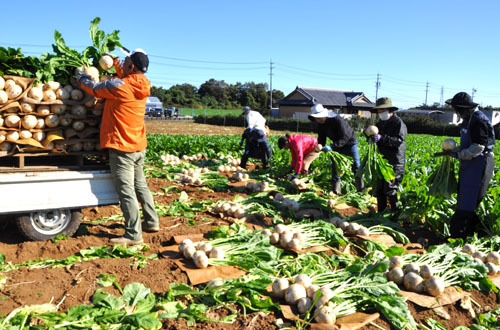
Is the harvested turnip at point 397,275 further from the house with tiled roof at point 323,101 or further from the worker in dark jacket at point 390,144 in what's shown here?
the house with tiled roof at point 323,101

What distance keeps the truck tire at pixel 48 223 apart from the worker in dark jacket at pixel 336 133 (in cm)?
453

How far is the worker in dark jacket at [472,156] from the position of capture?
4980 mm

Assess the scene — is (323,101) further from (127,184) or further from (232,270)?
(232,270)

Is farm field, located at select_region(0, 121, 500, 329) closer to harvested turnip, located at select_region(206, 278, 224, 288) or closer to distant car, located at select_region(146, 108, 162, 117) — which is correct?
harvested turnip, located at select_region(206, 278, 224, 288)

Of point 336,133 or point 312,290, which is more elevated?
point 336,133

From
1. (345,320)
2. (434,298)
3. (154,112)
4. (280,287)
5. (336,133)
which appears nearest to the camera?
(345,320)

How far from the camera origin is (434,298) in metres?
3.80

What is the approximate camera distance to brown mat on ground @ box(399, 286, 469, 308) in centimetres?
373


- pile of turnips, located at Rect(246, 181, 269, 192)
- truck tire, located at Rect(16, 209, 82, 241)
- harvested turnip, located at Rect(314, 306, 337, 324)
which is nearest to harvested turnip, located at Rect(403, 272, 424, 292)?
harvested turnip, located at Rect(314, 306, 337, 324)

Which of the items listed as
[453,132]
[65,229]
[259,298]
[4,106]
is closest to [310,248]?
[259,298]

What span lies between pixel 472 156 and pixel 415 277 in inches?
79.5

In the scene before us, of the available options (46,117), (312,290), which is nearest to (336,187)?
(312,290)

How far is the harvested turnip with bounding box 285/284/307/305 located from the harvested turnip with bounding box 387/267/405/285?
3.58ft

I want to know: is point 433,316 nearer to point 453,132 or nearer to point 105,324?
point 105,324
